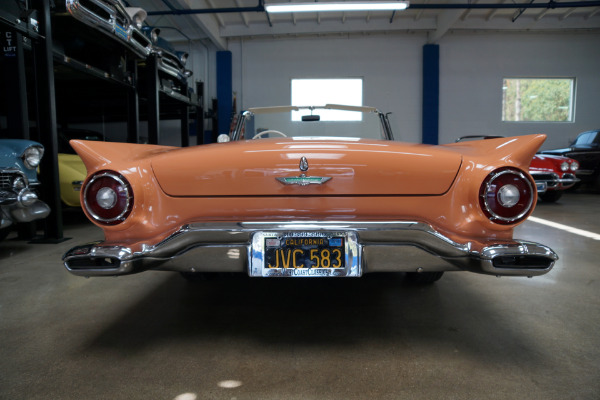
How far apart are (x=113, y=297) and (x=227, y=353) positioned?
96cm

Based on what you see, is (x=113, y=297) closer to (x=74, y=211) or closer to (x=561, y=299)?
(x=561, y=299)

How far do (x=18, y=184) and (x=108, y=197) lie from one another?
1.98 metres

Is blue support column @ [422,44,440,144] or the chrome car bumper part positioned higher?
blue support column @ [422,44,440,144]

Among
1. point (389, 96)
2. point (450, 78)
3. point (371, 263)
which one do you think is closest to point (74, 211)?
point (371, 263)

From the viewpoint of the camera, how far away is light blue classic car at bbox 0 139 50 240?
265cm

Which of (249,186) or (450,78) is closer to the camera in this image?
(249,186)

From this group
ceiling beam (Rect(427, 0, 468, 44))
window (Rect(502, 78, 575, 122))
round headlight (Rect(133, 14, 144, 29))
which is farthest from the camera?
window (Rect(502, 78, 575, 122))

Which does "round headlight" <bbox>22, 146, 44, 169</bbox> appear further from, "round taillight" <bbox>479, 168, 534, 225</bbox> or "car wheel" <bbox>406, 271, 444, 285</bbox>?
"round taillight" <bbox>479, 168, 534, 225</bbox>

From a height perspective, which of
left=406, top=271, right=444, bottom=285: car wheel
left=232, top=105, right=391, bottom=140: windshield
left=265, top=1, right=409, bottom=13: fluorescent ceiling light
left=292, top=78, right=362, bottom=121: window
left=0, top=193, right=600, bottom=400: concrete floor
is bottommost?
left=0, top=193, right=600, bottom=400: concrete floor

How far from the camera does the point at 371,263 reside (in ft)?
4.09

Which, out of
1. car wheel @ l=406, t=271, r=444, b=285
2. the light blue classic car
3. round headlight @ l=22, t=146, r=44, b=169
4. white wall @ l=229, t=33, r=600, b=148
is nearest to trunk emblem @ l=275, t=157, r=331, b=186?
car wheel @ l=406, t=271, r=444, b=285

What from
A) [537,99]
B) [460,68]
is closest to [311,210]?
[460,68]

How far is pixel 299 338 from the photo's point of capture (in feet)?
4.83

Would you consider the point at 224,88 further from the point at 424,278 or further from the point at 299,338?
the point at 299,338
